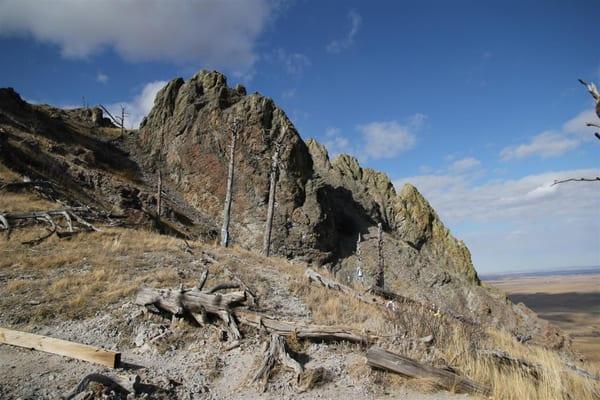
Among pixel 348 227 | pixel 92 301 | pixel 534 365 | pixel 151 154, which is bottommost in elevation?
pixel 534 365

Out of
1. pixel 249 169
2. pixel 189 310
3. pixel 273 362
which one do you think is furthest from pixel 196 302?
pixel 249 169

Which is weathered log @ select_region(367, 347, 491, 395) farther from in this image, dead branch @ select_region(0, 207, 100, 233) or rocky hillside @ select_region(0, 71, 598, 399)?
dead branch @ select_region(0, 207, 100, 233)

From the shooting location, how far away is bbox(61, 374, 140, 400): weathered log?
5.42 m

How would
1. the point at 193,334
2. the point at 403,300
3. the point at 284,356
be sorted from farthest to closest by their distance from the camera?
the point at 403,300, the point at 193,334, the point at 284,356

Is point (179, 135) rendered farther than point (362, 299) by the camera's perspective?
Yes

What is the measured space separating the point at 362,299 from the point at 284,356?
5.30 meters

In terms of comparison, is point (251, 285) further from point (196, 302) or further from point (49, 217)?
point (49, 217)

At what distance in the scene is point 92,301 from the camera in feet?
30.9

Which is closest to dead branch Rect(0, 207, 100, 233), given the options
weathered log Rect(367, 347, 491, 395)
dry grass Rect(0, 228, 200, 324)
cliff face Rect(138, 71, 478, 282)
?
dry grass Rect(0, 228, 200, 324)

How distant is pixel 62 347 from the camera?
6.83m

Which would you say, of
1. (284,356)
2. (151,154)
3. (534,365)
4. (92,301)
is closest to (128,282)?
(92,301)

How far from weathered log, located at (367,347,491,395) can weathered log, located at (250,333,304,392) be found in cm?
134

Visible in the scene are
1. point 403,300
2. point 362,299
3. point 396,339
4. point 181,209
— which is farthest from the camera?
point 181,209

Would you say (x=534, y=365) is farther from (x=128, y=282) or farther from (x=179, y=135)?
(x=179, y=135)
